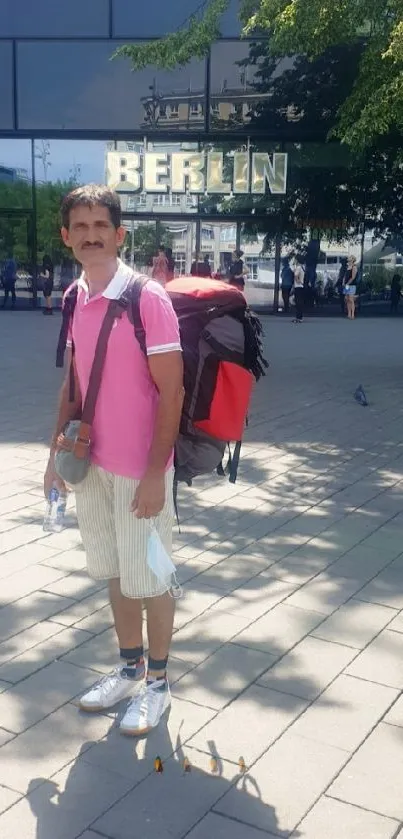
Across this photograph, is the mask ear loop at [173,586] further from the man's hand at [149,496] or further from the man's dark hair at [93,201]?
the man's dark hair at [93,201]

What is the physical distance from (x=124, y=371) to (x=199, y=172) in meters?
18.0

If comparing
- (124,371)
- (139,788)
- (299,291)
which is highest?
(124,371)

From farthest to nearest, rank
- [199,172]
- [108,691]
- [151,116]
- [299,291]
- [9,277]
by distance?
[9,277] < [299,291] < [199,172] < [151,116] < [108,691]

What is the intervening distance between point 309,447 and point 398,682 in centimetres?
397

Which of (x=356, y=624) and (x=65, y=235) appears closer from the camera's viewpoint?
(x=65, y=235)

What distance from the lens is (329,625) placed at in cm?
383

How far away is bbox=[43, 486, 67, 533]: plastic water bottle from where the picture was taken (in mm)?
3148

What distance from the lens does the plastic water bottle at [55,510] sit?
3148 mm

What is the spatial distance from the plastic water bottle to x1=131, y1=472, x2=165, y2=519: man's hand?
1.73 feet

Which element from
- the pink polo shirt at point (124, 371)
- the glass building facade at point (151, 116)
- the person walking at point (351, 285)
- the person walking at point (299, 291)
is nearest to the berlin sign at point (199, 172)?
the glass building facade at point (151, 116)

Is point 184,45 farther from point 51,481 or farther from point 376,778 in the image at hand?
point 376,778

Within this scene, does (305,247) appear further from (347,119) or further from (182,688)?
(182,688)

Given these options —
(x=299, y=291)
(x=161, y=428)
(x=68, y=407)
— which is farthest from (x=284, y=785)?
(x=299, y=291)

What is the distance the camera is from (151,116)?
19500 mm
